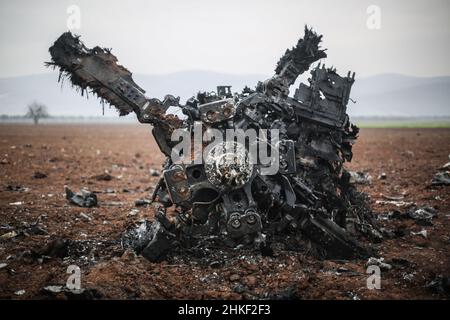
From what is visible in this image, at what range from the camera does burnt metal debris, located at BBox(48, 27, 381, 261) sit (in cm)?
608

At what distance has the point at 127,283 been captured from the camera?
5.36 meters

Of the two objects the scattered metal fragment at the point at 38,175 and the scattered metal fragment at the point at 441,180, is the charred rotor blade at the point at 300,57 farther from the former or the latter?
the scattered metal fragment at the point at 38,175

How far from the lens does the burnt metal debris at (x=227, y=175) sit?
6.08 meters

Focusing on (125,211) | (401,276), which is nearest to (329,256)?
(401,276)

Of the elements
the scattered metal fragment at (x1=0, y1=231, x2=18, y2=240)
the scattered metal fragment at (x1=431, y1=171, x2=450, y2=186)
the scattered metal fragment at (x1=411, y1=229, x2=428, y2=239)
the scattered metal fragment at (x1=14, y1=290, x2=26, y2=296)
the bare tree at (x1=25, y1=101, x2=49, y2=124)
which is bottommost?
the scattered metal fragment at (x1=14, y1=290, x2=26, y2=296)

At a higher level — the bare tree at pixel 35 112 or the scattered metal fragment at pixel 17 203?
the bare tree at pixel 35 112

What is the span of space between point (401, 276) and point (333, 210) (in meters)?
2.21

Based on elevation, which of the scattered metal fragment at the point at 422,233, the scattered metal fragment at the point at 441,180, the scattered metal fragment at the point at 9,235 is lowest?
the scattered metal fragment at the point at 422,233

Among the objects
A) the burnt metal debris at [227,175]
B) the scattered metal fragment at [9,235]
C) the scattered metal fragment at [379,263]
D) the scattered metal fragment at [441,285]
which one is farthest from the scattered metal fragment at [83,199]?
the scattered metal fragment at [441,285]

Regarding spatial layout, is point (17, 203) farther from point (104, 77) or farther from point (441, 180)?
point (441, 180)

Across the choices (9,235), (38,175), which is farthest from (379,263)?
(38,175)

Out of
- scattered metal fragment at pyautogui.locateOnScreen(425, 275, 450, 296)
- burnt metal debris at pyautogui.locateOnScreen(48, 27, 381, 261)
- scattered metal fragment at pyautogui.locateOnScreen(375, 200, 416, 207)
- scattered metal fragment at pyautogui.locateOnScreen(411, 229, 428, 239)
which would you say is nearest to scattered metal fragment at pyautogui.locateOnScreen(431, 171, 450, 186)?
scattered metal fragment at pyautogui.locateOnScreen(375, 200, 416, 207)

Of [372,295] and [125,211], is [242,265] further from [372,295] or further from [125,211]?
[125,211]

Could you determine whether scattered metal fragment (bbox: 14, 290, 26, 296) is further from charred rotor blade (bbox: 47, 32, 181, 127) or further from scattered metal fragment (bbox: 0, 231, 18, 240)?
charred rotor blade (bbox: 47, 32, 181, 127)
